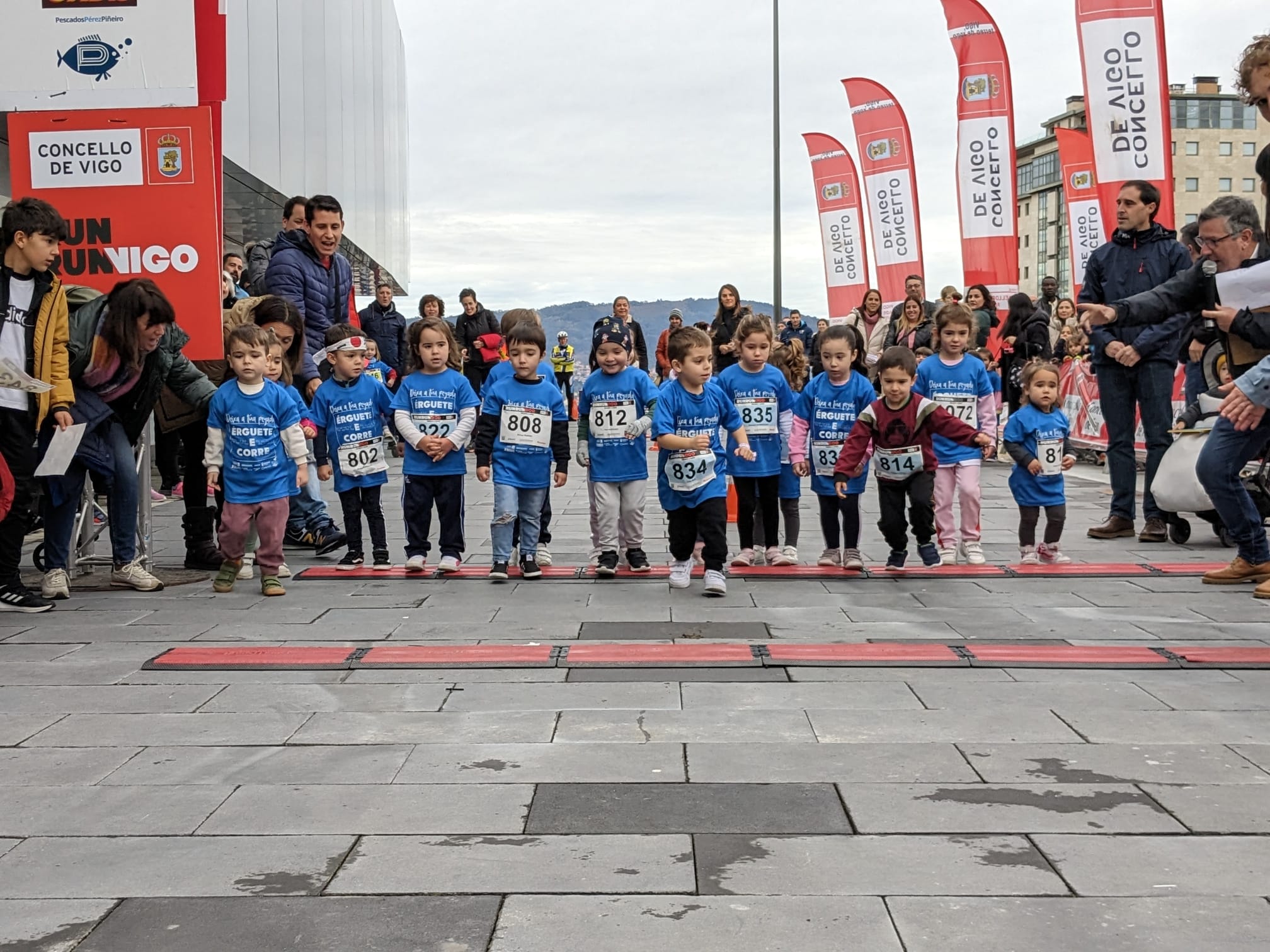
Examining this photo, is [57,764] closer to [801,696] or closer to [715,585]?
[801,696]

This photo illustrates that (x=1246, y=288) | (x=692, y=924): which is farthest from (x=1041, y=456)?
(x=692, y=924)

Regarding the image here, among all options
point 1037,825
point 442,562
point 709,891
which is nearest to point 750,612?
point 442,562

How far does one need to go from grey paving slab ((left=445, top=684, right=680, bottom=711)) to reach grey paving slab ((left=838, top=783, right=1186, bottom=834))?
1205 millimetres

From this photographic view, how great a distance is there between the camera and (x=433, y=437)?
841cm

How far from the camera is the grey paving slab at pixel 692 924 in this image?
2.93 m

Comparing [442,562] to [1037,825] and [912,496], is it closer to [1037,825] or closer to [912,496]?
[912,496]

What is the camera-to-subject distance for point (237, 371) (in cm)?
793

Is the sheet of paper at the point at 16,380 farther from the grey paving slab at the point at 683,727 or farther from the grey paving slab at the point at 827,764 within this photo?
the grey paving slab at the point at 827,764

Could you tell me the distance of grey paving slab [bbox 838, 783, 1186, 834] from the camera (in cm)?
367

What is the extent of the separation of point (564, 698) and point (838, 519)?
12.8 feet

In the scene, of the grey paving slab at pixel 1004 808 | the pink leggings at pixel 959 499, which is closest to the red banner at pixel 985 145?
the pink leggings at pixel 959 499

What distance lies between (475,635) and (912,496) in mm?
3077

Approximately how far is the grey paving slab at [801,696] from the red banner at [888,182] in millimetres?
16990

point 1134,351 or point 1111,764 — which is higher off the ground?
point 1134,351
